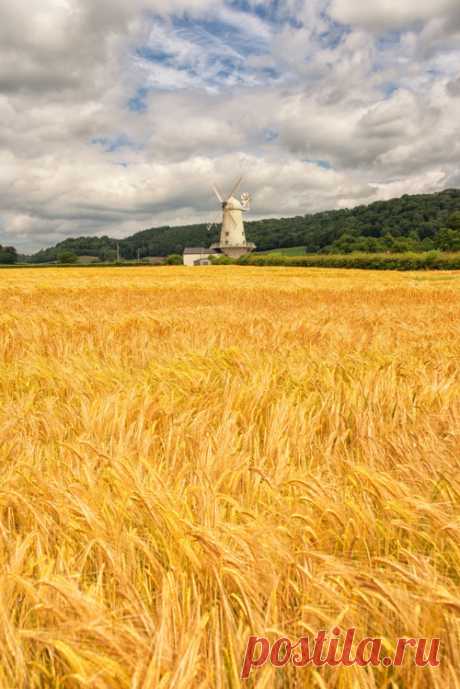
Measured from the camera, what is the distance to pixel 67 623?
Answer: 0.89 metres

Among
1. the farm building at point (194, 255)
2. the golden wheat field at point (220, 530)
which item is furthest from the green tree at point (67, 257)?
the golden wheat field at point (220, 530)

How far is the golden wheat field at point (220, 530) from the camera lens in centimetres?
88

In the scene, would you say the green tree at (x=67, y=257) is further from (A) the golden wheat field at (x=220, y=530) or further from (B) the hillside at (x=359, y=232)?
(A) the golden wheat field at (x=220, y=530)

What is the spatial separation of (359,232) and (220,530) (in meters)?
120

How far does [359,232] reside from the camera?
378ft

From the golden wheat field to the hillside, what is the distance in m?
92.1

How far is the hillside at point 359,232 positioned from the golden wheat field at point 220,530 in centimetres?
9215

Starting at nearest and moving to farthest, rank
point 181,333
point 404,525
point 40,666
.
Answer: point 40,666 < point 404,525 < point 181,333

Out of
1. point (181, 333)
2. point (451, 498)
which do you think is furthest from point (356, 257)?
point (451, 498)

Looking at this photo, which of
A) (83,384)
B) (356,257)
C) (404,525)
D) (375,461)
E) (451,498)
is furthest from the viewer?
(356,257)

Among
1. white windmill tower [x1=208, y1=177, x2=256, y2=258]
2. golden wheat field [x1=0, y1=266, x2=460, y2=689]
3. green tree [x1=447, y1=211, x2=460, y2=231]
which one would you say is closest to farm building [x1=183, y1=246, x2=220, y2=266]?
white windmill tower [x1=208, y1=177, x2=256, y2=258]

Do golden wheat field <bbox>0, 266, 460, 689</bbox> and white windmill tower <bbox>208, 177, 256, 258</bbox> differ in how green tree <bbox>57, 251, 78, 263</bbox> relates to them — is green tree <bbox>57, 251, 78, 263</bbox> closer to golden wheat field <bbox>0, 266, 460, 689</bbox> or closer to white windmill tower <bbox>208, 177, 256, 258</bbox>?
white windmill tower <bbox>208, 177, 256, 258</bbox>

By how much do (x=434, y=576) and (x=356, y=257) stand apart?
191 feet

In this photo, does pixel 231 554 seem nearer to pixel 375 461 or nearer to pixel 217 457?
pixel 217 457
